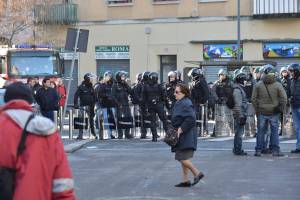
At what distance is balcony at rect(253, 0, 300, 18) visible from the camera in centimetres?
3359

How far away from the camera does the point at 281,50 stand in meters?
34.0

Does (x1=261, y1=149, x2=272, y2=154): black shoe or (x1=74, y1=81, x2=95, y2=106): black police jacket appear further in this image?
(x1=74, y1=81, x2=95, y2=106): black police jacket

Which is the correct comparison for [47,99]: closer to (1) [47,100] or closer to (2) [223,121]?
(1) [47,100]

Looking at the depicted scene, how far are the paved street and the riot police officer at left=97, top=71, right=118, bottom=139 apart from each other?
108 inches

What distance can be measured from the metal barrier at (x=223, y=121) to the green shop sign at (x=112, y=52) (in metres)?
17.3

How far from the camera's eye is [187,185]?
10.6 m

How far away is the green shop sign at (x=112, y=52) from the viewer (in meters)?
36.9

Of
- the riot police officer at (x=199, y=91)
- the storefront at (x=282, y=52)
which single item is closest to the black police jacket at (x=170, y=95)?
the riot police officer at (x=199, y=91)

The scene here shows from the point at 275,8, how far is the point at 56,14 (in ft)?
37.7

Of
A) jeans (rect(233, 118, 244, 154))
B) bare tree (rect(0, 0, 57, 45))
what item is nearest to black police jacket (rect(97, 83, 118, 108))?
jeans (rect(233, 118, 244, 154))

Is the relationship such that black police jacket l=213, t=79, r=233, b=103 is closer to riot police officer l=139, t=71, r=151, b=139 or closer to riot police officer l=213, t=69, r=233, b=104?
riot police officer l=213, t=69, r=233, b=104

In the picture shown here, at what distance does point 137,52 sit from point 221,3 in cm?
493

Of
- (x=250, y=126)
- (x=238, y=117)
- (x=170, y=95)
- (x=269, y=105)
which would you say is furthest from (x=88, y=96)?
(x=269, y=105)

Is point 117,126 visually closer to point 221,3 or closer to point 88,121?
point 88,121
